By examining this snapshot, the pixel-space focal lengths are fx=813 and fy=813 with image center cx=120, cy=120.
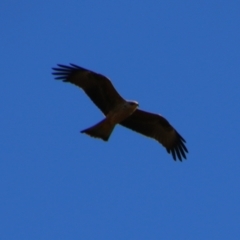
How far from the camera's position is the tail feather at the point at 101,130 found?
1591 centimetres

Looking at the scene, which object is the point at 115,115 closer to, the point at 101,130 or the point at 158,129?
the point at 101,130

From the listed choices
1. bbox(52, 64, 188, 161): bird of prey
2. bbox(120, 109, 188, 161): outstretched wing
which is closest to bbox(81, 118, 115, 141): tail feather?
bbox(52, 64, 188, 161): bird of prey

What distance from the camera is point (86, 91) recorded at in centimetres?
1638

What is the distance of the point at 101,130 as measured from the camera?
1595cm

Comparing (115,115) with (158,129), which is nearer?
(115,115)

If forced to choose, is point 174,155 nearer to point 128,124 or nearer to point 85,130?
point 128,124

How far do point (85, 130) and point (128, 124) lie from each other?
1.24 metres

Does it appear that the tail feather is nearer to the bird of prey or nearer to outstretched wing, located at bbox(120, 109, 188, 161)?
the bird of prey

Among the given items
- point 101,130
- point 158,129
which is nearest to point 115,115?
point 101,130

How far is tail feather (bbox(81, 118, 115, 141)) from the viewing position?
52.2ft

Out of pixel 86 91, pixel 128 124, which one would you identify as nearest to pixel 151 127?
pixel 128 124

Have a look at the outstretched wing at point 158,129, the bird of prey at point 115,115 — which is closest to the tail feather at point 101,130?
the bird of prey at point 115,115

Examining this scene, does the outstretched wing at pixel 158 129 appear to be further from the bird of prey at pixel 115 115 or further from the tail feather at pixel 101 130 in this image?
the tail feather at pixel 101 130

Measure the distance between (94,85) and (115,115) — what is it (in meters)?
0.81
